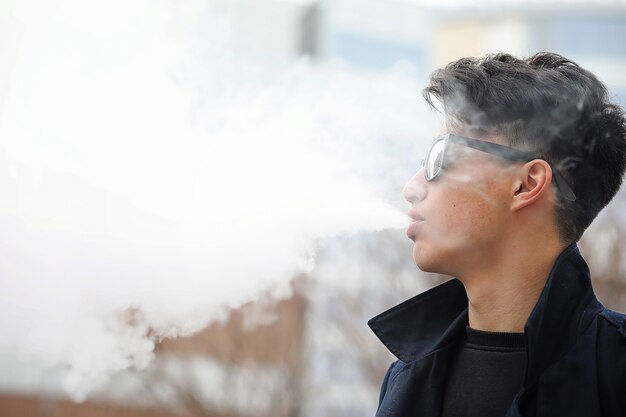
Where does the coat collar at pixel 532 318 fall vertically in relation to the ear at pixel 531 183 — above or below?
below

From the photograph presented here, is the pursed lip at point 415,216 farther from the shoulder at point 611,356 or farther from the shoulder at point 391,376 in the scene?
the shoulder at point 611,356

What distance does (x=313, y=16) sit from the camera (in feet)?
41.4

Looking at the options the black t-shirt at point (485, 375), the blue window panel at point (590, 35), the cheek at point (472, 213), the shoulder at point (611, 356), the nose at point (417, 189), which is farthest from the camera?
the blue window panel at point (590, 35)

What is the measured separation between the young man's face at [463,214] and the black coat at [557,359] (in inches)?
8.6

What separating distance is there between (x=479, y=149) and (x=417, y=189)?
219 mm

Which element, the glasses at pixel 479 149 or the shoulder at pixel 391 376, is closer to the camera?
the glasses at pixel 479 149

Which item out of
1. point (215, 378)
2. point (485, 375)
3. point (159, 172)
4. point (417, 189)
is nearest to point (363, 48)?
point (215, 378)

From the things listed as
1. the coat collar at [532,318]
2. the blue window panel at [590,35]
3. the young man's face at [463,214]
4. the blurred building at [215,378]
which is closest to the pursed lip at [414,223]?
the young man's face at [463,214]

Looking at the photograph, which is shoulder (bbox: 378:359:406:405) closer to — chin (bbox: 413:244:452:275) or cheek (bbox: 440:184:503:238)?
chin (bbox: 413:244:452:275)

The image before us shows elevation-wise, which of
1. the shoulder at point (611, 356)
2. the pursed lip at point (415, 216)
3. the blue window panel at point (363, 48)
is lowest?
the shoulder at point (611, 356)

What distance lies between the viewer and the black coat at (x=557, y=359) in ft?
6.95

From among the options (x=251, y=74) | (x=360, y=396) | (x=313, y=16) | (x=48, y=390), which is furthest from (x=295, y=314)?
(x=251, y=74)

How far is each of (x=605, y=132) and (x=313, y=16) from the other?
10504 millimetres

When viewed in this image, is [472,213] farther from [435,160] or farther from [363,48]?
[363,48]
